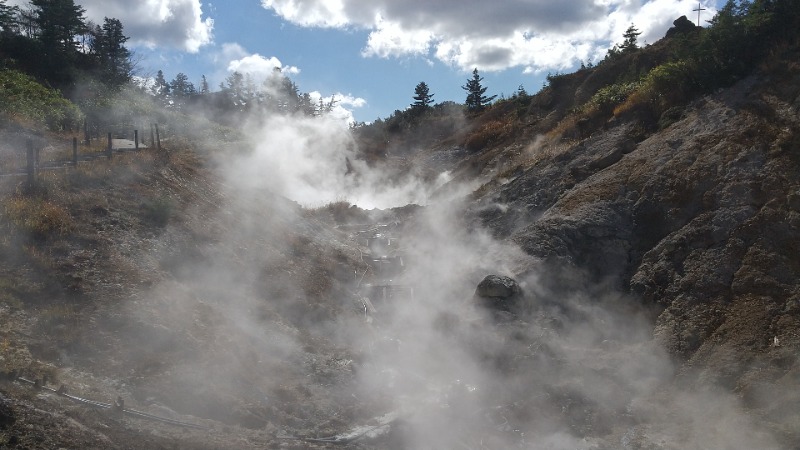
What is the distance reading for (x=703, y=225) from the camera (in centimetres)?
1233

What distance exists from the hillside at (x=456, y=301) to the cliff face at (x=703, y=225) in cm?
5

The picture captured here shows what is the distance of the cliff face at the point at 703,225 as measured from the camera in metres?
9.87

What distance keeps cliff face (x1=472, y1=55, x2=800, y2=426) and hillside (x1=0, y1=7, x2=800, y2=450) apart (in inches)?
1.8

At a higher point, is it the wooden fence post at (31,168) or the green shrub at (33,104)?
the green shrub at (33,104)

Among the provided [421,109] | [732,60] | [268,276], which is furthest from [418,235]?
[421,109]

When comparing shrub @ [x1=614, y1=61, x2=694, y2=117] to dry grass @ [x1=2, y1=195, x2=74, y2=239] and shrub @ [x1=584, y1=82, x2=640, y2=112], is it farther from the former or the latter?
dry grass @ [x1=2, y1=195, x2=74, y2=239]

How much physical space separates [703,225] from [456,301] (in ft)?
18.8

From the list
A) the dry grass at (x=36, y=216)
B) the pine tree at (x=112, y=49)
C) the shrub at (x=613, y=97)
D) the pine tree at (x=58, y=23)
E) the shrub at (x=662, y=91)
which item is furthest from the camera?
the pine tree at (x=112, y=49)

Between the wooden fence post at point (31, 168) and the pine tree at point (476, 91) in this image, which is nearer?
the wooden fence post at point (31, 168)

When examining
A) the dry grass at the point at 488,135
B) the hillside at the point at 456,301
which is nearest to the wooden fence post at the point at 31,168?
the hillside at the point at 456,301

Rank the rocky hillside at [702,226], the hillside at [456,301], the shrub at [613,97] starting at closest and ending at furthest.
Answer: the hillside at [456,301] → the rocky hillside at [702,226] → the shrub at [613,97]

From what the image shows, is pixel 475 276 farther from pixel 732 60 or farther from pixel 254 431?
pixel 732 60

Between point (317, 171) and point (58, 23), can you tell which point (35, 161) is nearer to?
point (317, 171)

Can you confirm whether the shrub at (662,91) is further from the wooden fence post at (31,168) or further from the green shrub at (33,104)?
the green shrub at (33,104)
